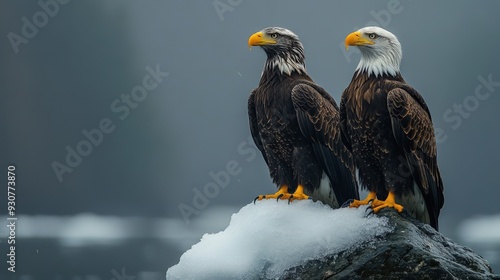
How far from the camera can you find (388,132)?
6.21m

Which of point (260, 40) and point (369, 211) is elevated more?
point (260, 40)

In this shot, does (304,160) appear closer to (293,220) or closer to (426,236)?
(293,220)

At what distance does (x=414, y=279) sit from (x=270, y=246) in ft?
3.61

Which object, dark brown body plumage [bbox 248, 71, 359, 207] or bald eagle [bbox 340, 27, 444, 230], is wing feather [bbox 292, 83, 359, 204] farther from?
bald eagle [bbox 340, 27, 444, 230]

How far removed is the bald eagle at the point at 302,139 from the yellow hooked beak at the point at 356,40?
858mm

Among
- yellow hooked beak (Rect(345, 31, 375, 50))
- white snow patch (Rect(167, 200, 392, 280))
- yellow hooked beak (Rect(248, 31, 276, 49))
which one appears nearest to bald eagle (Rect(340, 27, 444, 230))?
yellow hooked beak (Rect(345, 31, 375, 50))

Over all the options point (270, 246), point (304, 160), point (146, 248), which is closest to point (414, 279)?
point (270, 246)

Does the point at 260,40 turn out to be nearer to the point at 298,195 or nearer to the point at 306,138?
the point at 306,138

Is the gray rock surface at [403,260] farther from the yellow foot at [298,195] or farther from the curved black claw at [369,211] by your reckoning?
the yellow foot at [298,195]

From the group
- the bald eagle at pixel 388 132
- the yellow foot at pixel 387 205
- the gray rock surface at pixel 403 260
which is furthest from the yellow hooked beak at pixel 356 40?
the gray rock surface at pixel 403 260

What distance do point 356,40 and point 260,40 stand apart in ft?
4.06

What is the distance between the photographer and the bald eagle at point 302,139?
279 inches

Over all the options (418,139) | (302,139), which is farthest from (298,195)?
(418,139)

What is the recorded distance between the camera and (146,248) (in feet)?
73.4
